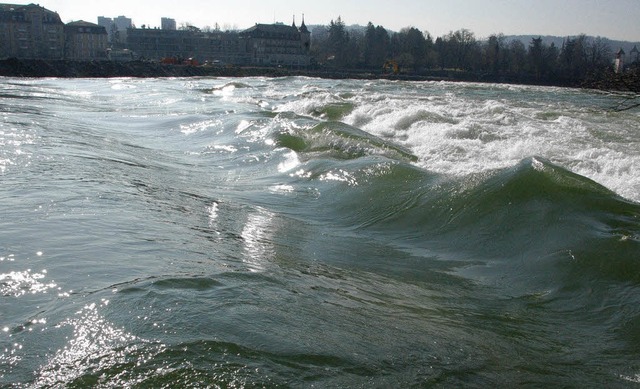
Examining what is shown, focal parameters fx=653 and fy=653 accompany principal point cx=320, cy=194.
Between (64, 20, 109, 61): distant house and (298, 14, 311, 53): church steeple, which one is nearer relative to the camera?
(64, 20, 109, 61): distant house

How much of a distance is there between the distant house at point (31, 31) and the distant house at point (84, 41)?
12.9 feet

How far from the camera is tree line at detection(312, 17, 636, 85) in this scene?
98062mm

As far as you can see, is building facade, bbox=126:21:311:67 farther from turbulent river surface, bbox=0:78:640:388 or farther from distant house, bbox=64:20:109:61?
turbulent river surface, bbox=0:78:640:388

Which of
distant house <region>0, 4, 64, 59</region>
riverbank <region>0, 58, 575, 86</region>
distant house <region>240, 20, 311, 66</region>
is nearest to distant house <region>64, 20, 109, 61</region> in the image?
Result: distant house <region>0, 4, 64, 59</region>

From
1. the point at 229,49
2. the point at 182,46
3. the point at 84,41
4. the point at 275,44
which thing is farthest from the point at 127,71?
the point at 229,49

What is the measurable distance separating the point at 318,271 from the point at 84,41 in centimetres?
14376

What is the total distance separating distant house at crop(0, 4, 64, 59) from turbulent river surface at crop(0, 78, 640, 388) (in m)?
127

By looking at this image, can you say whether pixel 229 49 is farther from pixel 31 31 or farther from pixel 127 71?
pixel 127 71

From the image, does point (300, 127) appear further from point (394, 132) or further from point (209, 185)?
point (209, 185)

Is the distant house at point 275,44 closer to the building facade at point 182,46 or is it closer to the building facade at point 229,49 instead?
the building facade at point 229,49

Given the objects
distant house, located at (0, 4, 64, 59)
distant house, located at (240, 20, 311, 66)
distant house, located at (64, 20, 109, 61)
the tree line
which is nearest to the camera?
the tree line

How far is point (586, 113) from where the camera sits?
74.6 feet

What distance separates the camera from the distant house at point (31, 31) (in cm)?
12538

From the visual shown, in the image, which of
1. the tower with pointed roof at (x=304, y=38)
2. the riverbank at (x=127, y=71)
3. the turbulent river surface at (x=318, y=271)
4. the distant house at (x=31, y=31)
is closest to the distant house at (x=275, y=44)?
the tower with pointed roof at (x=304, y=38)
